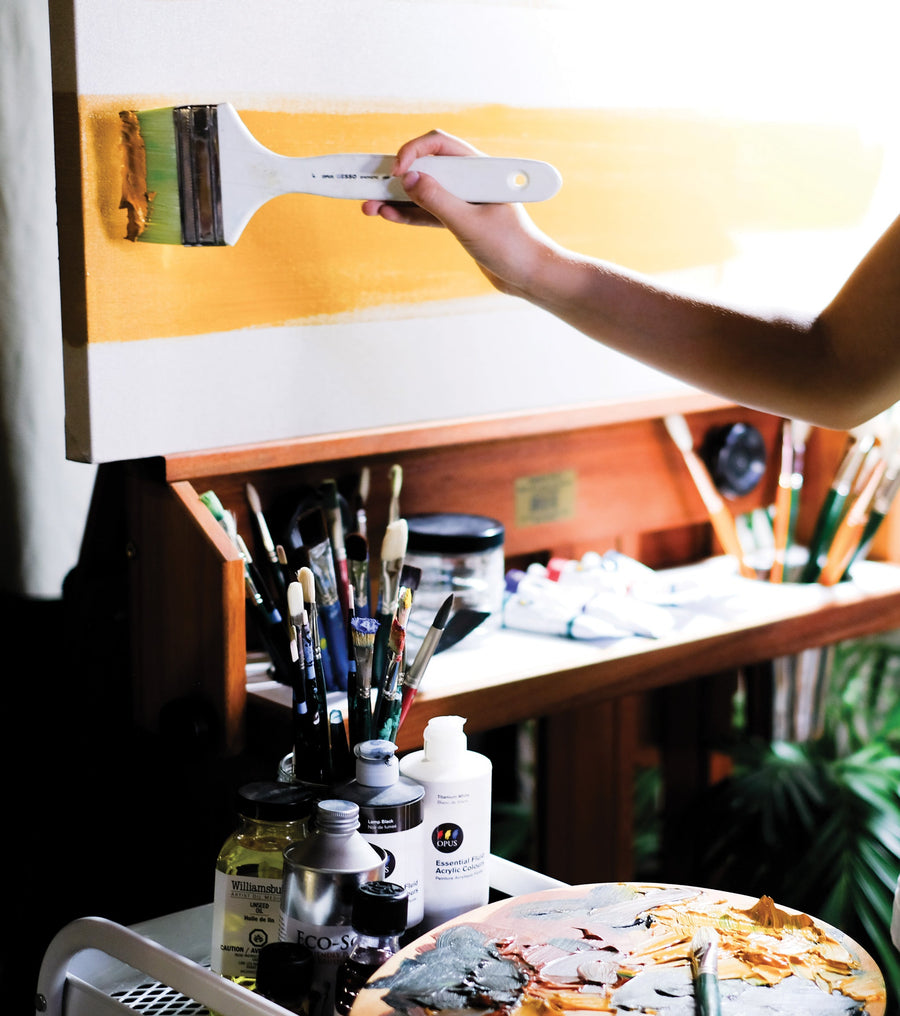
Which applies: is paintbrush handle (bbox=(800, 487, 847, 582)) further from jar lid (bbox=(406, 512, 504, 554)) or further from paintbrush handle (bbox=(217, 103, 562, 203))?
paintbrush handle (bbox=(217, 103, 562, 203))

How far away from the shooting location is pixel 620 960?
771 mm

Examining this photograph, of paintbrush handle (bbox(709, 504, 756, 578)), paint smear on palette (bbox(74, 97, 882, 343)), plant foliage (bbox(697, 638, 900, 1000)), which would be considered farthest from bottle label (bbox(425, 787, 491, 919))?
plant foliage (bbox(697, 638, 900, 1000))

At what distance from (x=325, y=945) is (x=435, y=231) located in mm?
672

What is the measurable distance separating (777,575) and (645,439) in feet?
0.77

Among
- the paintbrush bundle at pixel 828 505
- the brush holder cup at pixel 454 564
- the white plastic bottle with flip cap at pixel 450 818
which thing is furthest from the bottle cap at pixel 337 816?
the paintbrush bundle at pixel 828 505

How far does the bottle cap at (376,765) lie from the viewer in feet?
2.71

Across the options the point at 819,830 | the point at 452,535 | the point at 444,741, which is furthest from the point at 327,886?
the point at 819,830

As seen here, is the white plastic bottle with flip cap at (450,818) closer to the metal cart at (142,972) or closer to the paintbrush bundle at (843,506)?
the metal cart at (142,972)

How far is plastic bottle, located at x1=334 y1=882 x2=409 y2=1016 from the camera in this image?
2.42 ft

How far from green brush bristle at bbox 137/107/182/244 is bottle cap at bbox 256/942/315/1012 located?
0.54m

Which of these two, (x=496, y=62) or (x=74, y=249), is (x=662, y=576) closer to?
(x=496, y=62)

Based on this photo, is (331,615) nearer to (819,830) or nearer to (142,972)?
(142,972)

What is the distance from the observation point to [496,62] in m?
1.17

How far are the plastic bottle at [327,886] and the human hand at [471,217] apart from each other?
1.48 ft
